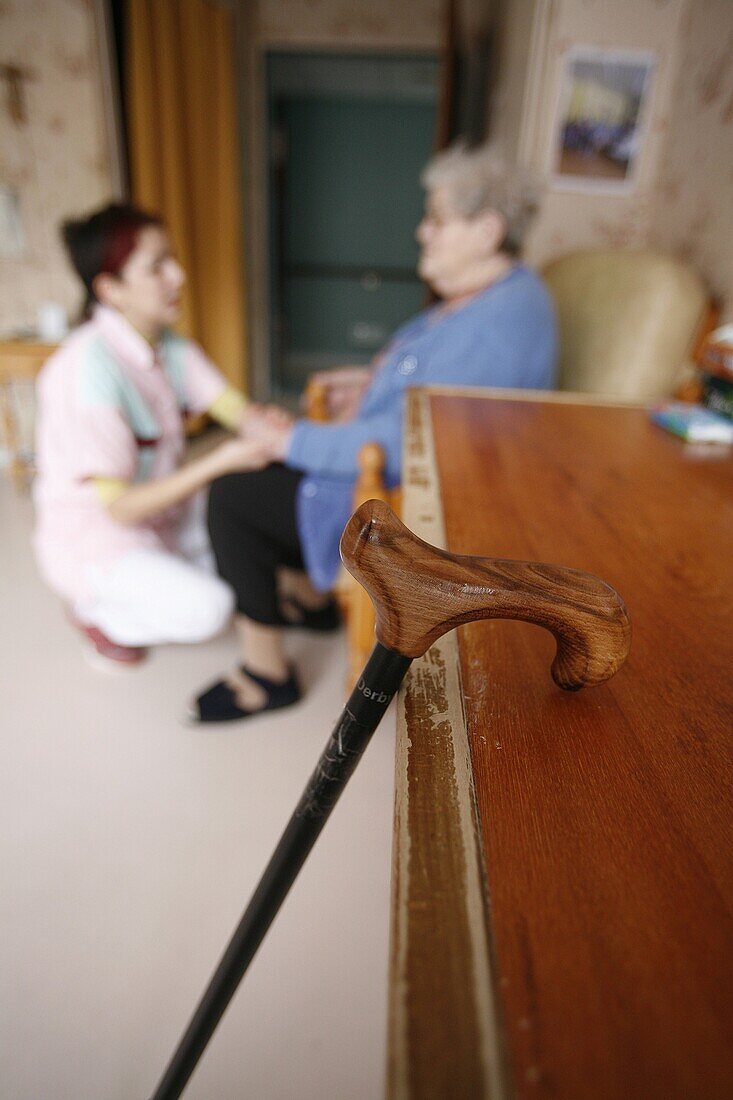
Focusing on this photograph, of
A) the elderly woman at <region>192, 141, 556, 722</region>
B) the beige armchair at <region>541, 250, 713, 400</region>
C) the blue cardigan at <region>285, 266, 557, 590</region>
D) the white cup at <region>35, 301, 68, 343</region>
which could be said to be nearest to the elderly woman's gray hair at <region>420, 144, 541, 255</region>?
the elderly woman at <region>192, 141, 556, 722</region>

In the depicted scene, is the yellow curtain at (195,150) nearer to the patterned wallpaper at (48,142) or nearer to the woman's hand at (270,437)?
the patterned wallpaper at (48,142)

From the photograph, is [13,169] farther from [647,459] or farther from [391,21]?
[647,459]

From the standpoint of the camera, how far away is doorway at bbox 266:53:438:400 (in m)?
3.92

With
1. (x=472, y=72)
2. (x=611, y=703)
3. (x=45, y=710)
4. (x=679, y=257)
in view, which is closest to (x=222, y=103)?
(x=472, y=72)

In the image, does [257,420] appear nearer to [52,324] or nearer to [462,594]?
[462,594]

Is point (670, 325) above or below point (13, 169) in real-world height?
below

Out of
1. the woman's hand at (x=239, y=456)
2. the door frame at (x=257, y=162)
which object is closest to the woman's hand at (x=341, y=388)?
the woman's hand at (x=239, y=456)

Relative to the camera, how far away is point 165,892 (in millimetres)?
1130

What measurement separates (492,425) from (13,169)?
2.81 metres

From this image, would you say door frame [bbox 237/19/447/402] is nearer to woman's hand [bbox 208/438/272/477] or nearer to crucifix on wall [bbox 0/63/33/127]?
crucifix on wall [bbox 0/63/33/127]

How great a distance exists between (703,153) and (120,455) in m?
1.61

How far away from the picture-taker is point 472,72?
3.36 metres

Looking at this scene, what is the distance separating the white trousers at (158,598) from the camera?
4.84ft

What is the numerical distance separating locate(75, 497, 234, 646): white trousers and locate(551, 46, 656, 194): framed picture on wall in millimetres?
1578
